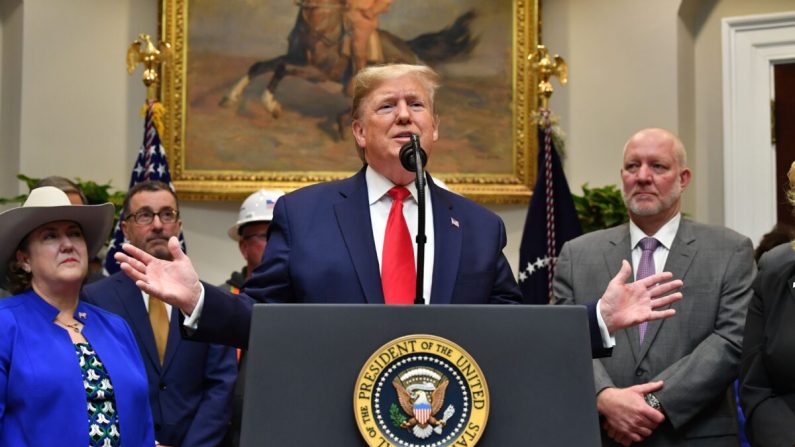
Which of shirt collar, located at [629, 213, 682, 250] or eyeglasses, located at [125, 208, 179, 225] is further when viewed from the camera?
eyeglasses, located at [125, 208, 179, 225]

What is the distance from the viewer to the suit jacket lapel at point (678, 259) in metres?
4.05

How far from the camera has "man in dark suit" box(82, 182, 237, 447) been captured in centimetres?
442

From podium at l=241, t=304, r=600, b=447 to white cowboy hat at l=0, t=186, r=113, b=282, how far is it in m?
1.83

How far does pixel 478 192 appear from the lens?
7.56m

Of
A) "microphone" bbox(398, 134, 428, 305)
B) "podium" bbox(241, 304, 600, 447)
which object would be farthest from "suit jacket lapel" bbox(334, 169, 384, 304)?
"podium" bbox(241, 304, 600, 447)

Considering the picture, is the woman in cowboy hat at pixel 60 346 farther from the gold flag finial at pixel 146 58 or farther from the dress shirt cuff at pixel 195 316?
the gold flag finial at pixel 146 58

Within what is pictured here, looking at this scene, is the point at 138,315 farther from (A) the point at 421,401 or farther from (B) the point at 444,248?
(A) the point at 421,401

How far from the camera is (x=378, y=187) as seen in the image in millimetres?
3000

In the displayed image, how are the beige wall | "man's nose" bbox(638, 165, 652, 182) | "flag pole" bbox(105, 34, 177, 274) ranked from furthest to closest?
the beige wall, "flag pole" bbox(105, 34, 177, 274), "man's nose" bbox(638, 165, 652, 182)

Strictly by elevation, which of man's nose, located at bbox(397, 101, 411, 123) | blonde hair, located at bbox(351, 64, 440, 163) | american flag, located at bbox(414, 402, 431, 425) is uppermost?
blonde hair, located at bbox(351, 64, 440, 163)

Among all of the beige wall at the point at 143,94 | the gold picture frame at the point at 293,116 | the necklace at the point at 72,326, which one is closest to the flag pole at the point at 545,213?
the gold picture frame at the point at 293,116

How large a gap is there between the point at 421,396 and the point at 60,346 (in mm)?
1898

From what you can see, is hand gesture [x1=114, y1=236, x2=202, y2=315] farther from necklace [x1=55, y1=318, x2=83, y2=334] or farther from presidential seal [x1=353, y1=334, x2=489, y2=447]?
necklace [x1=55, y1=318, x2=83, y2=334]

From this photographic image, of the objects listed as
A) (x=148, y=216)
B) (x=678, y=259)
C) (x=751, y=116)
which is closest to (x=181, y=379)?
(x=148, y=216)
